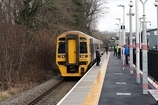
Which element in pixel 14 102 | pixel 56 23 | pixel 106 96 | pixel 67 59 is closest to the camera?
pixel 106 96

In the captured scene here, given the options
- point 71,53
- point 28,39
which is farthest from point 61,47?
point 28,39

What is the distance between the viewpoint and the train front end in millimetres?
22156

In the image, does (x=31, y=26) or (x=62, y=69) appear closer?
(x=62, y=69)

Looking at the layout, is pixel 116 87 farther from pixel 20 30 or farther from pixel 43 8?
pixel 43 8

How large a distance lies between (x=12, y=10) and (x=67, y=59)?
7329mm

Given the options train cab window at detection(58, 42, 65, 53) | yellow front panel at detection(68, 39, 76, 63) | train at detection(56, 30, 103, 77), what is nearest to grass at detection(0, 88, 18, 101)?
train at detection(56, 30, 103, 77)

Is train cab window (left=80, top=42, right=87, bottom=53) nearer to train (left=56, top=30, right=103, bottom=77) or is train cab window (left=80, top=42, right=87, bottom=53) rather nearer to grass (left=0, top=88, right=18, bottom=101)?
train (left=56, top=30, right=103, bottom=77)

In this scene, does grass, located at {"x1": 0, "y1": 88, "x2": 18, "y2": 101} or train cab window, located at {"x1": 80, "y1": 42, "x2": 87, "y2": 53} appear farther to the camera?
train cab window, located at {"x1": 80, "y1": 42, "x2": 87, "y2": 53}

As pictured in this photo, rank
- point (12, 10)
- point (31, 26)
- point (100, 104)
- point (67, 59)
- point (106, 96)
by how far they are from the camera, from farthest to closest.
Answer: point (31, 26), point (12, 10), point (67, 59), point (106, 96), point (100, 104)

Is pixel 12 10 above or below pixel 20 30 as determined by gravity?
above

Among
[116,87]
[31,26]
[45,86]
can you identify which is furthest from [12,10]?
[116,87]

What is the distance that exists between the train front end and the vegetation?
2.19m

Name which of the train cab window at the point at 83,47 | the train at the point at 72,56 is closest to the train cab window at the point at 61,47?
the train at the point at 72,56

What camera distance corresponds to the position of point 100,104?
33.2ft
